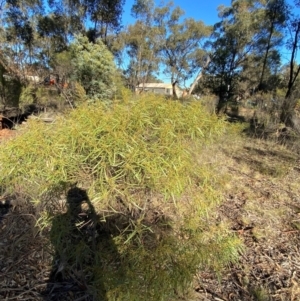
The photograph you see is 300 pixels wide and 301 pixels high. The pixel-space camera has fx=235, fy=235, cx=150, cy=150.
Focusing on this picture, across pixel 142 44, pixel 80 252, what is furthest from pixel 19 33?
pixel 80 252

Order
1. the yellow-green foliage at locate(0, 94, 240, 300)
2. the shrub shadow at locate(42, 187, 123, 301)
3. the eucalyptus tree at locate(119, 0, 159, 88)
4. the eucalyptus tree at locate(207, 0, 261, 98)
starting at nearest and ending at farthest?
the yellow-green foliage at locate(0, 94, 240, 300) → the shrub shadow at locate(42, 187, 123, 301) → the eucalyptus tree at locate(207, 0, 261, 98) → the eucalyptus tree at locate(119, 0, 159, 88)

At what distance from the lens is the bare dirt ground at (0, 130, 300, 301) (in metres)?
1.62

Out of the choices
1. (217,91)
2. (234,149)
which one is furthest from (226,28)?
(234,149)

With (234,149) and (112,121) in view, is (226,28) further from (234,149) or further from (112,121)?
(112,121)

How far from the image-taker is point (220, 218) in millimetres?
2527

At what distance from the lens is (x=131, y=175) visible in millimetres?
1247

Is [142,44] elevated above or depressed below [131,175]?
above

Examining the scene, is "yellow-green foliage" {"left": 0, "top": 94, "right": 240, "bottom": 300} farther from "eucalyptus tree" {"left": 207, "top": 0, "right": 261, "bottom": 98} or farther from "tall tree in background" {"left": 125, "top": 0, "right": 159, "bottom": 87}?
"tall tree in background" {"left": 125, "top": 0, "right": 159, "bottom": 87}

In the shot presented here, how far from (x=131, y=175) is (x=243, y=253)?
55.7 inches

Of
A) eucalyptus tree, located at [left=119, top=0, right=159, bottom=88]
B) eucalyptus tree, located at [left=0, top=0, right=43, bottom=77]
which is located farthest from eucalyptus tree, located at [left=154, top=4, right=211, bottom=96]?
eucalyptus tree, located at [left=0, top=0, right=43, bottom=77]

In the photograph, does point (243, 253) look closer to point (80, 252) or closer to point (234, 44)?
point (80, 252)

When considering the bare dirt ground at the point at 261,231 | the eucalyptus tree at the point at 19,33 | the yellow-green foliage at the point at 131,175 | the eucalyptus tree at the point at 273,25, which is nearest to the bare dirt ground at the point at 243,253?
the bare dirt ground at the point at 261,231

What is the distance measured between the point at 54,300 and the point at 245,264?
145 centimetres

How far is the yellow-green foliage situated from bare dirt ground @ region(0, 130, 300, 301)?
0.35 m
